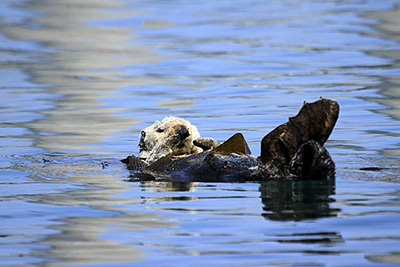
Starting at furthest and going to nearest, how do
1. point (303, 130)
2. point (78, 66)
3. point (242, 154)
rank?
point (78, 66), point (242, 154), point (303, 130)

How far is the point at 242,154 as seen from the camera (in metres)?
6.40

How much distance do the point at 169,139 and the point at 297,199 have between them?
1.69 metres

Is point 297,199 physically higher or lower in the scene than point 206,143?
lower

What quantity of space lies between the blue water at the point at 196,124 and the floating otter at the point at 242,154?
0.46 ft

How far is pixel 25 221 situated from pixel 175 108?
6.56 metres

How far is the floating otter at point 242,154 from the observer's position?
5562mm

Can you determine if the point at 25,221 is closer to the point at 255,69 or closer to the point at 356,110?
the point at 356,110

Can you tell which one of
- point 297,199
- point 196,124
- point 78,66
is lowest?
point 297,199

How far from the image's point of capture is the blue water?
454cm

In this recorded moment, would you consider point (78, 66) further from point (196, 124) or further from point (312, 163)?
point (312, 163)

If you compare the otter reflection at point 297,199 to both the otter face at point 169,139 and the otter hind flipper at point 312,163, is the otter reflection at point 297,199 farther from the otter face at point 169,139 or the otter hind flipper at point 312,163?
the otter face at point 169,139

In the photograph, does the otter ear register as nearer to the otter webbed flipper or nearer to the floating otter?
the floating otter

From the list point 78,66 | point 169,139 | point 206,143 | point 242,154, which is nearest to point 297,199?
point 242,154

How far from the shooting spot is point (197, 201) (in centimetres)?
566
